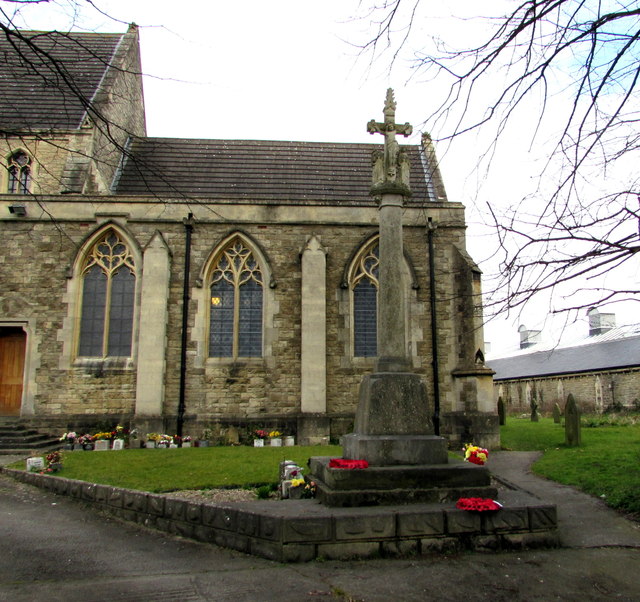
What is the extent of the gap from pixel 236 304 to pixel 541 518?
11.1 metres

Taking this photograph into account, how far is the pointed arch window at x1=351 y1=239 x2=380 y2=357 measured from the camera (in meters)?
15.7

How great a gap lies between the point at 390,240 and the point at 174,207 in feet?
31.4

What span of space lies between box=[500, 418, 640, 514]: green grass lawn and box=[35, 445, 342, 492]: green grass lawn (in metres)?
4.47

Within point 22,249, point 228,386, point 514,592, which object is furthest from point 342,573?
point 22,249

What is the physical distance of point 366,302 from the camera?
1598 centimetres

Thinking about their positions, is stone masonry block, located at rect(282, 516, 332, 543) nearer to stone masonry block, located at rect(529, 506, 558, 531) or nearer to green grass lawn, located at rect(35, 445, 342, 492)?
stone masonry block, located at rect(529, 506, 558, 531)

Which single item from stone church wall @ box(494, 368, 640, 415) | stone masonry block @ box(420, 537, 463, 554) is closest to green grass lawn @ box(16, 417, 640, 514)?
stone masonry block @ box(420, 537, 463, 554)

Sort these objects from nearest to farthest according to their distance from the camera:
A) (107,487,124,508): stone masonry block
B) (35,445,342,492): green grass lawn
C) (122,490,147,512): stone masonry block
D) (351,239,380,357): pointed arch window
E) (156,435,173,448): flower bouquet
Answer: (122,490,147,512): stone masonry block
(107,487,124,508): stone masonry block
(35,445,342,492): green grass lawn
(156,435,173,448): flower bouquet
(351,239,380,357): pointed arch window

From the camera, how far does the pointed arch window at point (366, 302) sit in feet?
51.4

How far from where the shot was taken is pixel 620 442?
13359 millimetres

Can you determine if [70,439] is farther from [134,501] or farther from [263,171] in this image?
[263,171]

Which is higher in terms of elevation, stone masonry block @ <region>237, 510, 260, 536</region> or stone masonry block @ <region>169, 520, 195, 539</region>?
stone masonry block @ <region>237, 510, 260, 536</region>

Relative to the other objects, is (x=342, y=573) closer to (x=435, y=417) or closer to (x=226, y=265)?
(x=435, y=417)

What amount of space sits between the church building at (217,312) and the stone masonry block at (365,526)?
8.89m
